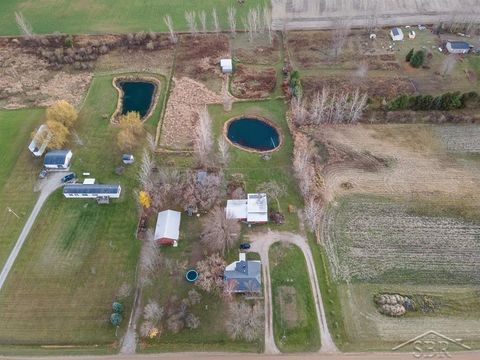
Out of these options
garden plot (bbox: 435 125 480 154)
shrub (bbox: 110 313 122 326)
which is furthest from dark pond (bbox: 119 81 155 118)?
garden plot (bbox: 435 125 480 154)

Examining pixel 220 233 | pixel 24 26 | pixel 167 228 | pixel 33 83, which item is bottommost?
pixel 220 233

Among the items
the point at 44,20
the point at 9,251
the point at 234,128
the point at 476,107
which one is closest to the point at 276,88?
the point at 234,128

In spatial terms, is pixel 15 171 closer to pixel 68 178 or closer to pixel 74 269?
pixel 68 178

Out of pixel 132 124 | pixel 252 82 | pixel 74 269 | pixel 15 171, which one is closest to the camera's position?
pixel 74 269

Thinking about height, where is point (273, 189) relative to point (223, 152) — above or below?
below

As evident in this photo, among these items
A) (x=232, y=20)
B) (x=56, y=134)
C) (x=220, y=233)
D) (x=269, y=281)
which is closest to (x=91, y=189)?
(x=56, y=134)

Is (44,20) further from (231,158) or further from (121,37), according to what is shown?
(231,158)

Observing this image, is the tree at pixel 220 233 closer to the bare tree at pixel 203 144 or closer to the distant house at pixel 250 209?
the distant house at pixel 250 209
